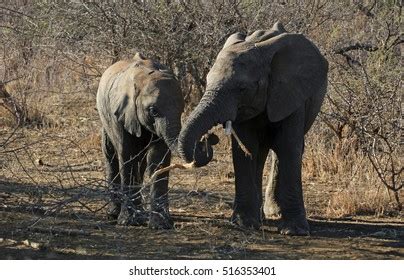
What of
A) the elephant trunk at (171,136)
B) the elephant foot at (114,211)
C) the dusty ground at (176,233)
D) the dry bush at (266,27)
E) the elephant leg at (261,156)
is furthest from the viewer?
the dry bush at (266,27)

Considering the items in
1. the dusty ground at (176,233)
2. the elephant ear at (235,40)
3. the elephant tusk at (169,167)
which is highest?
the elephant ear at (235,40)

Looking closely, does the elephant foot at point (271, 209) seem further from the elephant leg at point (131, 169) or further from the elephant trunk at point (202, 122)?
the elephant trunk at point (202, 122)

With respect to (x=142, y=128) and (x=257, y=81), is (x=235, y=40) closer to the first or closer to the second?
(x=257, y=81)

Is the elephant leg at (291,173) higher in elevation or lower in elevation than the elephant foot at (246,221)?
higher

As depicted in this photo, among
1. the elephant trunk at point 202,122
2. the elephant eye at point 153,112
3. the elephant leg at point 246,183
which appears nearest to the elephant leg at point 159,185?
the elephant eye at point 153,112

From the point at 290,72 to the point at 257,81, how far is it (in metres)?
0.39

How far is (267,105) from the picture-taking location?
25.3ft

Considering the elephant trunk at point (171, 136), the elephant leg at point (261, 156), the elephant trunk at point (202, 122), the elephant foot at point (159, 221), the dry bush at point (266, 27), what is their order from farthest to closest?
the dry bush at point (266, 27) < the elephant leg at point (261, 156) < the elephant foot at point (159, 221) < the elephant trunk at point (171, 136) < the elephant trunk at point (202, 122)

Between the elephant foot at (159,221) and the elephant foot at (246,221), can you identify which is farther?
the elephant foot at (246,221)

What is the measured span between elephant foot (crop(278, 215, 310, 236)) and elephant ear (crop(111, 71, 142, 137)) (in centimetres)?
134

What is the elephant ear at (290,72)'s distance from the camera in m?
7.73

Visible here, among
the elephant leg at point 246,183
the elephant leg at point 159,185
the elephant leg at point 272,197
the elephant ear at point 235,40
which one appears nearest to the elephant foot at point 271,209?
the elephant leg at point 272,197

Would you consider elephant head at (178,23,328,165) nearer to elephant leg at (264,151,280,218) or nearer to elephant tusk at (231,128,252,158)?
elephant tusk at (231,128,252,158)

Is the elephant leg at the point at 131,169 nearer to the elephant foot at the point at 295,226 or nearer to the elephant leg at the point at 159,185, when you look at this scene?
the elephant leg at the point at 159,185
